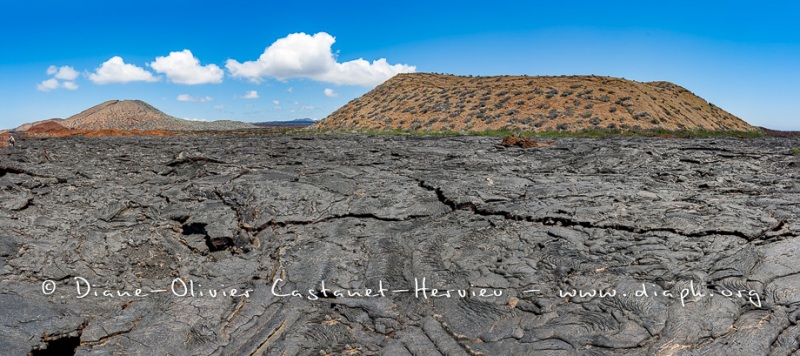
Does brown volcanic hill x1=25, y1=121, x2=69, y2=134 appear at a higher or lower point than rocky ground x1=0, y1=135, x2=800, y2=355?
higher

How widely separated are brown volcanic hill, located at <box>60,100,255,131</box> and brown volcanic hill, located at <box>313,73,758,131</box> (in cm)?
2678

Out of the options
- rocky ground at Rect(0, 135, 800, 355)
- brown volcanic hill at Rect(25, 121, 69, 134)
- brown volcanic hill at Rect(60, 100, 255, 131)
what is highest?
brown volcanic hill at Rect(60, 100, 255, 131)

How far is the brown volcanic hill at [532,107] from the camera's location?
37.5m

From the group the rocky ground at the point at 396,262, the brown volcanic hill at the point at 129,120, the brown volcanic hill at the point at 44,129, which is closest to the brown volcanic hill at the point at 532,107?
the brown volcanic hill at the point at 44,129

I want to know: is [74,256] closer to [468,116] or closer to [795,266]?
[795,266]

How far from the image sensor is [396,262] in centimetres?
648

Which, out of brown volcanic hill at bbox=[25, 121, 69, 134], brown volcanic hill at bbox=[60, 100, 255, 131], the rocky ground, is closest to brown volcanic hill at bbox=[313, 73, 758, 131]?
brown volcanic hill at bbox=[25, 121, 69, 134]

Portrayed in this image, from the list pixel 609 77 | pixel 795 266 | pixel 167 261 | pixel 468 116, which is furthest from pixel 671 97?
pixel 167 261

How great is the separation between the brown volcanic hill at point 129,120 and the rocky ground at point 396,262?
59.1 metres

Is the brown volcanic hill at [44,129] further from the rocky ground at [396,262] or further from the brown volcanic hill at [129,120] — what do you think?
the rocky ground at [396,262]

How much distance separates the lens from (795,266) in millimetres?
5590

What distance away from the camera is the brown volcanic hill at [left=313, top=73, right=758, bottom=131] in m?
37.5

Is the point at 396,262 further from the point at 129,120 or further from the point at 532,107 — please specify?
the point at 129,120

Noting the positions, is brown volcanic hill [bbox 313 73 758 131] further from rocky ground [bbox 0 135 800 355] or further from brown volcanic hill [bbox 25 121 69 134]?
rocky ground [bbox 0 135 800 355]
